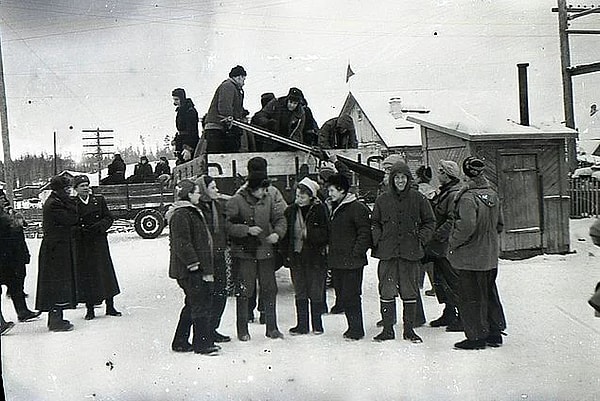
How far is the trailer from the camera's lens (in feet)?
9.92

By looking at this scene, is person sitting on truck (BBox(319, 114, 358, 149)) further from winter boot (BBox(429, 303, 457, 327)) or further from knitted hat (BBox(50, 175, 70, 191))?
knitted hat (BBox(50, 175, 70, 191))

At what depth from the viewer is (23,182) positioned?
3.06 m

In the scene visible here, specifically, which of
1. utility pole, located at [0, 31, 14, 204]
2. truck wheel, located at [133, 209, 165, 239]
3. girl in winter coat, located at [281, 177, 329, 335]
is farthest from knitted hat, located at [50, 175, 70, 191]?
girl in winter coat, located at [281, 177, 329, 335]

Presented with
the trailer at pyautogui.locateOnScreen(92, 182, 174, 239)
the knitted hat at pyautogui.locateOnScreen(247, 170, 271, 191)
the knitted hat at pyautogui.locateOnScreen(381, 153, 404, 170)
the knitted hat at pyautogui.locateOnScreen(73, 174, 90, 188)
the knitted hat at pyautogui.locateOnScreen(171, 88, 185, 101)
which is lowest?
the trailer at pyautogui.locateOnScreen(92, 182, 174, 239)

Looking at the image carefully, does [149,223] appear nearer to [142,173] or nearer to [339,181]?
[142,173]

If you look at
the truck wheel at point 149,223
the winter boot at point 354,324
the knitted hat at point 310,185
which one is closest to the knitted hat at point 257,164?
the knitted hat at point 310,185

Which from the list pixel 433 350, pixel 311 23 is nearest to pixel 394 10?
pixel 311 23

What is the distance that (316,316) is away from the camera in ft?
10.4

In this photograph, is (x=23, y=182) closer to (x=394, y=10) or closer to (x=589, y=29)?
(x=394, y=10)

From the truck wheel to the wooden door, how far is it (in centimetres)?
181

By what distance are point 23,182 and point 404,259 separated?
2.04 metres

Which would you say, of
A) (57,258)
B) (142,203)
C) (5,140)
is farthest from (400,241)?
(5,140)

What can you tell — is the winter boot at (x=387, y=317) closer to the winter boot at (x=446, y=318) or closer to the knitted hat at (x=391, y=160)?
the winter boot at (x=446, y=318)

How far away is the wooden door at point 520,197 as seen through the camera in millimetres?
3082
